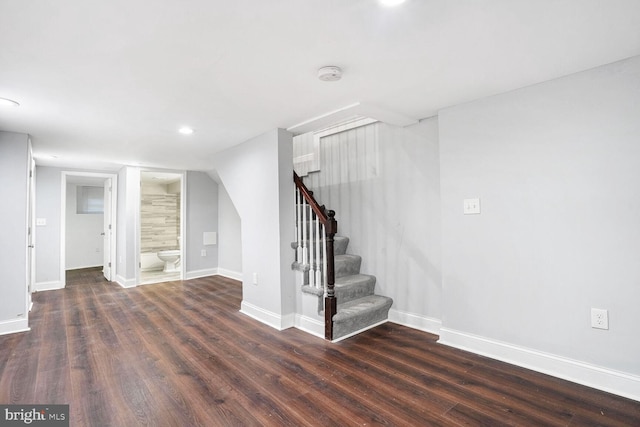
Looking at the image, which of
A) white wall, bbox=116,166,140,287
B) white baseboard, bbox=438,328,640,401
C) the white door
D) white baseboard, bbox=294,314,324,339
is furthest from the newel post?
the white door

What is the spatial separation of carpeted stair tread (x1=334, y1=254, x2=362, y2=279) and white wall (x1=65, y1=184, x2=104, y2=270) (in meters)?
7.01

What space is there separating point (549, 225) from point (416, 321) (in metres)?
1.58

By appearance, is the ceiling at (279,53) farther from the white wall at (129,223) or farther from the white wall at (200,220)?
the white wall at (200,220)

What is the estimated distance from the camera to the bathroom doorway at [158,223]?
7176 millimetres

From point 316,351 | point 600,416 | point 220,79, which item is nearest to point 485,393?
point 600,416

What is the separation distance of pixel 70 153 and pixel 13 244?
162 centimetres

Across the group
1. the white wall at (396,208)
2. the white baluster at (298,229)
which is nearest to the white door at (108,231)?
the white baluster at (298,229)

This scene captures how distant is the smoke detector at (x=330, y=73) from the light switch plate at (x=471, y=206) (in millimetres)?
1519

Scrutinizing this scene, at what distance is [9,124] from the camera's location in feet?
9.96

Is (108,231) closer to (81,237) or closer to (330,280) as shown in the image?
(81,237)

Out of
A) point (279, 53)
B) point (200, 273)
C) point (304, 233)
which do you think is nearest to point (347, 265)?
point (304, 233)

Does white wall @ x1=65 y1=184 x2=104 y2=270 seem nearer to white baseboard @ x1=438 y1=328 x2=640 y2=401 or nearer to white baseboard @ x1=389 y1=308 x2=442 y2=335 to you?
white baseboard @ x1=389 y1=308 x2=442 y2=335

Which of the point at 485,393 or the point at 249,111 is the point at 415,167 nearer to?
the point at 249,111

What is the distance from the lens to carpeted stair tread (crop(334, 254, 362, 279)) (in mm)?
3546
